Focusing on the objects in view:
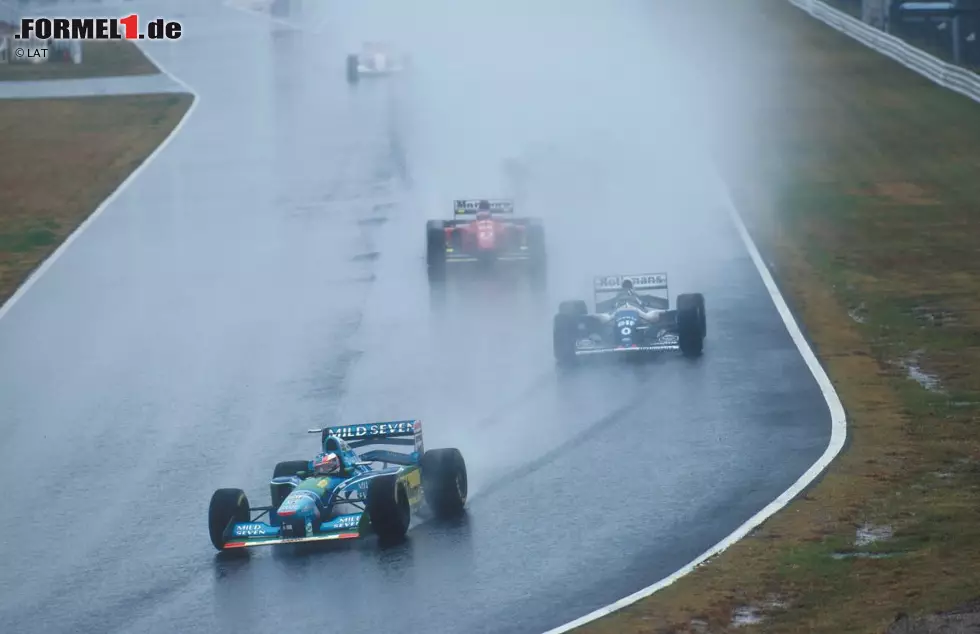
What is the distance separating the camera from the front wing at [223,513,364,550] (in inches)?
672

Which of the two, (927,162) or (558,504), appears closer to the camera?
(558,504)

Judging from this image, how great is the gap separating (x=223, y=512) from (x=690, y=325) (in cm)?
998

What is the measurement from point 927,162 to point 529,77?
22284 mm

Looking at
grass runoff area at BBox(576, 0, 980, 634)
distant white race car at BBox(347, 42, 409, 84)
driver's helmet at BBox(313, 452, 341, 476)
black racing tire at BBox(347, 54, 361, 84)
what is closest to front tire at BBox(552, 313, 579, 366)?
grass runoff area at BBox(576, 0, 980, 634)

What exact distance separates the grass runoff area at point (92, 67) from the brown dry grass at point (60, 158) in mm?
7125

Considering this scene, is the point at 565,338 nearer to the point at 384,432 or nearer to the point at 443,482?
the point at 384,432

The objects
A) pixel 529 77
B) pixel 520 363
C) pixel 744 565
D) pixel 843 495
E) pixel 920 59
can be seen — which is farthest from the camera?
pixel 529 77

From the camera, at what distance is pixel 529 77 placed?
63.6 m

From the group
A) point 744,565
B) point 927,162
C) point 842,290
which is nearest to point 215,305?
point 842,290

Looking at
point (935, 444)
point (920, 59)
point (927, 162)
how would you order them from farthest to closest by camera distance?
point (920, 59) → point (927, 162) → point (935, 444)

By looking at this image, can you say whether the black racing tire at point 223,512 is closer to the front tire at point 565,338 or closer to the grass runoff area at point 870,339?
the grass runoff area at point 870,339

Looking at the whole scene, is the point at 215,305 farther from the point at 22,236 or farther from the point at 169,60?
the point at 169,60

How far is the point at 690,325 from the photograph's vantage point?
2514 cm

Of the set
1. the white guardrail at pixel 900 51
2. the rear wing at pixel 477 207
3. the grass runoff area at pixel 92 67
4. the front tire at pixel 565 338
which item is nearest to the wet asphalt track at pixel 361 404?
the front tire at pixel 565 338
